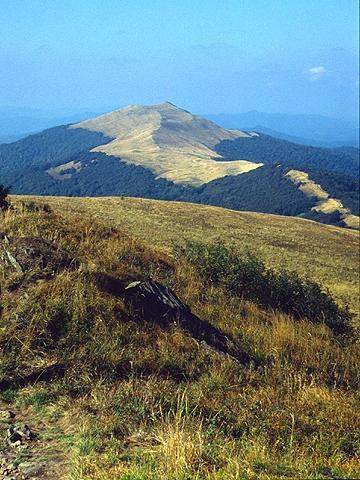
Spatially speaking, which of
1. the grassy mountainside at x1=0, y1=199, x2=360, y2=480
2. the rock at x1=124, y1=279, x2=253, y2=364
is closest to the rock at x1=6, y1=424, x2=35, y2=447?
the grassy mountainside at x1=0, y1=199, x2=360, y2=480

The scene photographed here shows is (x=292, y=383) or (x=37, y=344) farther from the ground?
(x=37, y=344)

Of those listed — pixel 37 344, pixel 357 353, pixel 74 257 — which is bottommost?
pixel 357 353

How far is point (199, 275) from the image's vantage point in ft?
38.3

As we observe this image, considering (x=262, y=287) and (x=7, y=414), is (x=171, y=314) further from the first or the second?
(x=262, y=287)

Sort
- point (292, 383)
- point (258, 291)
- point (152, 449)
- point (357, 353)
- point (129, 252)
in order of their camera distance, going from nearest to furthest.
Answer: point (152, 449)
point (292, 383)
point (357, 353)
point (129, 252)
point (258, 291)

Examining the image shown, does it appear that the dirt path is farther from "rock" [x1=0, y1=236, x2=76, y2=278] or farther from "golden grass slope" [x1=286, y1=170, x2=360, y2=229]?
"golden grass slope" [x1=286, y1=170, x2=360, y2=229]

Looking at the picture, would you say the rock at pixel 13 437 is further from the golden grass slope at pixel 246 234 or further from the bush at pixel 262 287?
the golden grass slope at pixel 246 234

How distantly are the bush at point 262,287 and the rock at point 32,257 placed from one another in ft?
14.1

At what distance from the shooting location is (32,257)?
7.85m

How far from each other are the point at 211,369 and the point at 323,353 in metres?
1.98

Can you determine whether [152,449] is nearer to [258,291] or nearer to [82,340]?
[82,340]

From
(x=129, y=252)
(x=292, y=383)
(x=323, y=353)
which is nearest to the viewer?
(x=292, y=383)

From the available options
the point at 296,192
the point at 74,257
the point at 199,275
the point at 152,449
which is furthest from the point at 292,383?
the point at 296,192

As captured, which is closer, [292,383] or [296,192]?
[292,383]
